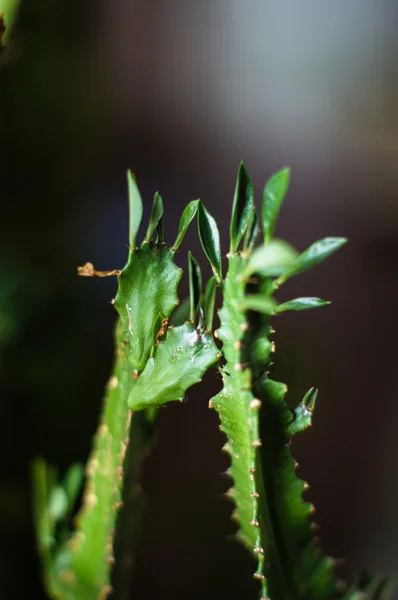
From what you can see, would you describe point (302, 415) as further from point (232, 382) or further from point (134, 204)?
point (134, 204)

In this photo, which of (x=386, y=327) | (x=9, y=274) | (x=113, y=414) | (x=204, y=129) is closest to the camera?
(x=113, y=414)

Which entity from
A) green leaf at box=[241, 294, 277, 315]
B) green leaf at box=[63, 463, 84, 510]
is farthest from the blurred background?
green leaf at box=[241, 294, 277, 315]

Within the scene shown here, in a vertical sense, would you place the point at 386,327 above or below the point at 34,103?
below

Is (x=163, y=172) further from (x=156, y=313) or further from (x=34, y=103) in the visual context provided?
(x=156, y=313)

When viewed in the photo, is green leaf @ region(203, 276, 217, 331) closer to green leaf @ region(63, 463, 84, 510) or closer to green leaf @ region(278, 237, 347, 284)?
green leaf @ region(278, 237, 347, 284)

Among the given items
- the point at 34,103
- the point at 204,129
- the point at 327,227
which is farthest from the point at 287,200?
the point at 34,103

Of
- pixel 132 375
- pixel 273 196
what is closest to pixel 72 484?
pixel 132 375

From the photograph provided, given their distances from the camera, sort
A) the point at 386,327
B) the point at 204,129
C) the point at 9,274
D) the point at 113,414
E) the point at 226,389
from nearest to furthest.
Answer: the point at 226,389 → the point at 113,414 → the point at 9,274 → the point at 386,327 → the point at 204,129
